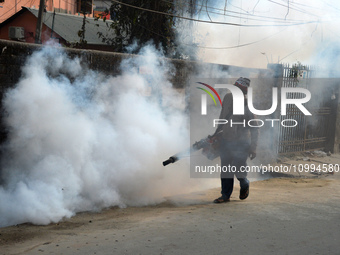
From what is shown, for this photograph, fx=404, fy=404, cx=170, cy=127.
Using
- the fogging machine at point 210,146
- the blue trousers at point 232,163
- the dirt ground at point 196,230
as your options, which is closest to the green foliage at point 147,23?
the fogging machine at point 210,146

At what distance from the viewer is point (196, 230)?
4.27 metres

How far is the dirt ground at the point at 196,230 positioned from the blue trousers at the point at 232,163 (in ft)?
0.98

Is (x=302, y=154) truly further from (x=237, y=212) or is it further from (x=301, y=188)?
(x=237, y=212)

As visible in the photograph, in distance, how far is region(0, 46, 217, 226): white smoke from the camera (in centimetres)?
523

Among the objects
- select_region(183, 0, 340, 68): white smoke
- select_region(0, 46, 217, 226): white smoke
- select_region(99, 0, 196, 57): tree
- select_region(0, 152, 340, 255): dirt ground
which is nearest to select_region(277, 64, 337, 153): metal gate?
select_region(183, 0, 340, 68): white smoke

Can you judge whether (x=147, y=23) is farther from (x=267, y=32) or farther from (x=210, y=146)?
(x=210, y=146)

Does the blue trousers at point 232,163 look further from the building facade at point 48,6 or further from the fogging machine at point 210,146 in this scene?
the building facade at point 48,6

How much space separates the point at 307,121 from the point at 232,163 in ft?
19.9

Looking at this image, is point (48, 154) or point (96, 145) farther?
point (96, 145)

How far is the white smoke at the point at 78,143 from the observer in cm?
523

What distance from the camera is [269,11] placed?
15.1 m

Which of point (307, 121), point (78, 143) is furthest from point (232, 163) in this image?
point (307, 121)

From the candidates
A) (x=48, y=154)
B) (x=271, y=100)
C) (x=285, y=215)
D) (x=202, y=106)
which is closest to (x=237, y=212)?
(x=285, y=215)

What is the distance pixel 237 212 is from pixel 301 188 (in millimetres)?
2898
